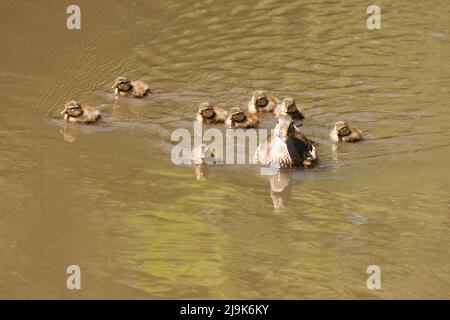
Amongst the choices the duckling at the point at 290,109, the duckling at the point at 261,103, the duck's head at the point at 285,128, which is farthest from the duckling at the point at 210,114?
the duck's head at the point at 285,128

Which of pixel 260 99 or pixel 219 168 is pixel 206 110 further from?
pixel 219 168

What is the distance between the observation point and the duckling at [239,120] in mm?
9203

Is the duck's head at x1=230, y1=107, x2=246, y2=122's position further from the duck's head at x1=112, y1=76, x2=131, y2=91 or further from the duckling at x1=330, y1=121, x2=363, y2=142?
the duck's head at x1=112, y1=76, x2=131, y2=91

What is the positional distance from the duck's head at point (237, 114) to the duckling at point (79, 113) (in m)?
1.32

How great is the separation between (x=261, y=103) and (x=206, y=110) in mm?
646

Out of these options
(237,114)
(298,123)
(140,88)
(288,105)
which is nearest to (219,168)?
(237,114)

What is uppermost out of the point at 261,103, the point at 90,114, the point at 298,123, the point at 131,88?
the point at 131,88

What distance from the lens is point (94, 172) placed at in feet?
25.8

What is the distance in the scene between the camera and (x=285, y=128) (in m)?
8.24

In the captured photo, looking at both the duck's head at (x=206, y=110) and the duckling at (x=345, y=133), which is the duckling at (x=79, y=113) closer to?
the duck's head at (x=206, y=110)

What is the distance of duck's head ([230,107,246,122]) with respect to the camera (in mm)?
9188

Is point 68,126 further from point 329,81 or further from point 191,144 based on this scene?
point 329,81

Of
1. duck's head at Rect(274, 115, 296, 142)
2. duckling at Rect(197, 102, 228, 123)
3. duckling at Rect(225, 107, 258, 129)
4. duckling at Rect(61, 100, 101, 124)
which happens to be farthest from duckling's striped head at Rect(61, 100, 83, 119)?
duck's head at Rect(274, 115, 296, 142)
